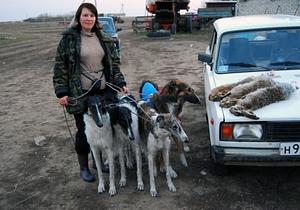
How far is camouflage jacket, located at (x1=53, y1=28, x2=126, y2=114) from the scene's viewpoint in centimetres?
439

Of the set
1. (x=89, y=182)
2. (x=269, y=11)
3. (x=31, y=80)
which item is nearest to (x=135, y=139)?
(x=89, y=182)

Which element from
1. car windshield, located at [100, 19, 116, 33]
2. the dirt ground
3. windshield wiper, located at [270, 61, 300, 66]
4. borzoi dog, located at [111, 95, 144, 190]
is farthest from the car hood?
car windshield, located at [100, 19, 116, 33]

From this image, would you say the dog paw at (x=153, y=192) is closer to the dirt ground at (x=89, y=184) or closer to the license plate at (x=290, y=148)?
the dirt ground at (x=89, y=184)

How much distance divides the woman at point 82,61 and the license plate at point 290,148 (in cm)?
201

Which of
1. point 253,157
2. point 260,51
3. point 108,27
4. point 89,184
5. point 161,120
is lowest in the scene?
point 89,184

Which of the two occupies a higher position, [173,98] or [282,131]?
[173,98]

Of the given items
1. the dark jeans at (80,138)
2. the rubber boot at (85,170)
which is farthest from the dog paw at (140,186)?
the dark jeans at (80,138)

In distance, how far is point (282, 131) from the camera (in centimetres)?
414

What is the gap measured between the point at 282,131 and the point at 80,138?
2.43m

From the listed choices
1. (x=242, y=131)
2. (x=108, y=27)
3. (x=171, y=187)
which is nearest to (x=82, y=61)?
(x=171, y=187)

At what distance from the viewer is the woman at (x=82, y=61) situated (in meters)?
4.38

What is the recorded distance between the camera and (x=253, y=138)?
4223 mm

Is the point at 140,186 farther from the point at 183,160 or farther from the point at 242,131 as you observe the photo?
the point at 242,131

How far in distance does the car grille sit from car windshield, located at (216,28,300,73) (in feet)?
4.75
